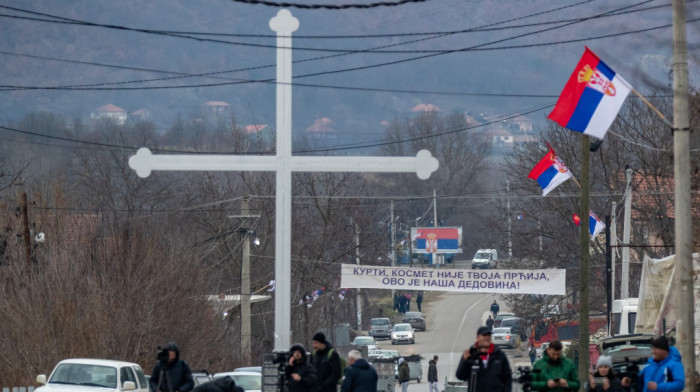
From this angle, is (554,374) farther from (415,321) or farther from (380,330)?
(415,321)

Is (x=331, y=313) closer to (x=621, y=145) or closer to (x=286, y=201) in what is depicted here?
(x=621, y=145)

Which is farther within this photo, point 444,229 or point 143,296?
point 444,229

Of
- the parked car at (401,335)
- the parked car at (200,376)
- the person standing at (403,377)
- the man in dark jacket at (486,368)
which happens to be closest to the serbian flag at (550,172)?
the person standing at (403,377)

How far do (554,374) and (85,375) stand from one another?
30.9 feet

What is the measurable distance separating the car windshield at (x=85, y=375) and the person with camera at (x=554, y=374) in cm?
877

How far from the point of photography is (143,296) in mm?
33219

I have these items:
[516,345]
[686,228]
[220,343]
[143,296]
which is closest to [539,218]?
[516,345]

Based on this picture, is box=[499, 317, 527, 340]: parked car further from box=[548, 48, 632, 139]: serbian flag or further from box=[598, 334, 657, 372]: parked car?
box=[548, 48, 632, 139]: serbian flag

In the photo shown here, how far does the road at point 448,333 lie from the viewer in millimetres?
56156

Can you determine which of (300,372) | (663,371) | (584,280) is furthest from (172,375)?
(584,280)

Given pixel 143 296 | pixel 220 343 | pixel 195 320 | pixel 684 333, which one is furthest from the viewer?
pixel 220 343

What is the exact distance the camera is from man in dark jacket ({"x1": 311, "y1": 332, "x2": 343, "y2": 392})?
15.7 m

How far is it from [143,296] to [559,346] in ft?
68.2

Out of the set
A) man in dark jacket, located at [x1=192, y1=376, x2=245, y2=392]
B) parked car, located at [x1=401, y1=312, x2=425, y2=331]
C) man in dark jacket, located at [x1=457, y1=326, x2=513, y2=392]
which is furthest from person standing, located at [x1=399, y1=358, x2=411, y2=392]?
parked car, located at [x1=401, y1=312, x2=425, y2=331]
